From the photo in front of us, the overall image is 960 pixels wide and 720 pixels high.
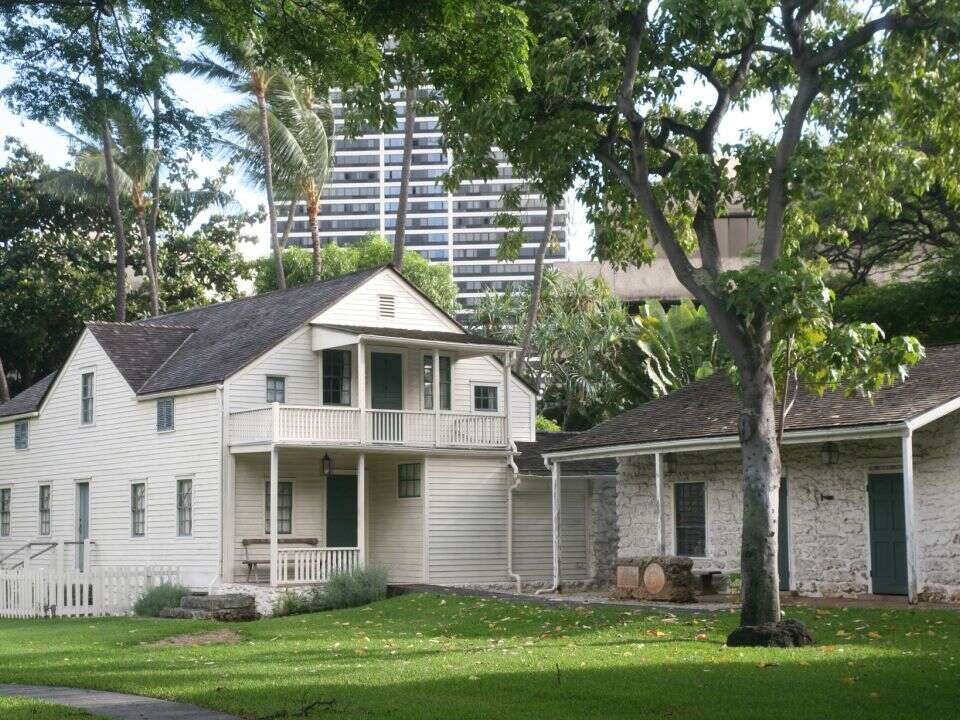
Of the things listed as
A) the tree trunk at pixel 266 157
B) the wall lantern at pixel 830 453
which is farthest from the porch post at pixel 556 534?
the tree trunk at pixel 266 157

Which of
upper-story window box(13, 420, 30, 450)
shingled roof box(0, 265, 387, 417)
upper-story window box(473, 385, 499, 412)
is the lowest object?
upper-story window box(13, 420, 30, 450)

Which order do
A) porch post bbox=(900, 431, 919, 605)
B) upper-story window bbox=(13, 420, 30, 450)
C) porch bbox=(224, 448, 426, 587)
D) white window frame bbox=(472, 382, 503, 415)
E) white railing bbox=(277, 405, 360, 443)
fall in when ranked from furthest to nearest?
upper-story window bbox=(13, 420, 30, 450)
white window frame bbox=(472, 382, 503, 415)
porch bbox=(224, 448, 426, 587)
white railing bbox=(277, 405, 360, 443)
porch post bbox=(900, 431, 919, 605)

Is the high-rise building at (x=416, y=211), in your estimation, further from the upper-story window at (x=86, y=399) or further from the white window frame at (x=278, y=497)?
the white window frame at (x=278, y=497)

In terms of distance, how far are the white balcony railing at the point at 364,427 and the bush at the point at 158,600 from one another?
3.21 meters

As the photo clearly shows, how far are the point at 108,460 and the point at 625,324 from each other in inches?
954

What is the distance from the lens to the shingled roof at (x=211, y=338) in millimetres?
29281

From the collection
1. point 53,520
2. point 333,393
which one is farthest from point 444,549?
point 53,520

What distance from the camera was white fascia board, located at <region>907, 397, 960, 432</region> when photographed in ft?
65.4

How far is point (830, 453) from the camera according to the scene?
22.7 m

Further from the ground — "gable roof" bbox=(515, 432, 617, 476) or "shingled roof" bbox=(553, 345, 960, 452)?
"shingled roof" bbox=(553, 345, 960, 452)

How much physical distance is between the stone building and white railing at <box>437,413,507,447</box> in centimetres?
344

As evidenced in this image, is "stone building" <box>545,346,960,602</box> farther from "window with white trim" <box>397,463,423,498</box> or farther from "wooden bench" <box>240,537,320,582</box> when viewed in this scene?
"wooden bench" <box>240,537,320,582</box>

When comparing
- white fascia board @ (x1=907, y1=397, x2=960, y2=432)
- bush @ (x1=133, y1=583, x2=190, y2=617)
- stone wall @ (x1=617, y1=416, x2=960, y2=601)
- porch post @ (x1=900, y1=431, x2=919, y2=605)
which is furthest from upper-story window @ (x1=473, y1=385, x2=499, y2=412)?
porch post @ (x1=900, y1=431, x2=919, y2=605)

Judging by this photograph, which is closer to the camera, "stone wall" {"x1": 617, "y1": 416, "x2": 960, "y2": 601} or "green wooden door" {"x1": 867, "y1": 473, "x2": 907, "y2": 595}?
"stone wall" {"x1": 617, "y1": 416, "x2": 960, "y2": 601}
